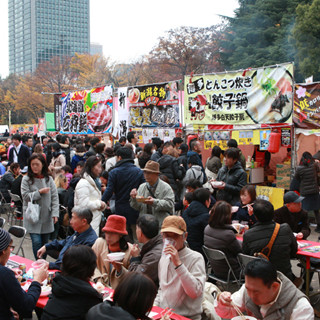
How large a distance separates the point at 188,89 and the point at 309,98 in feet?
9.84

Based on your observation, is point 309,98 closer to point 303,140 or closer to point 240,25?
point 303,140

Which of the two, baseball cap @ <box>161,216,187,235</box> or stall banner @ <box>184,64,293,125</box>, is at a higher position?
stall banner @ <box>184,64,293,125</box>

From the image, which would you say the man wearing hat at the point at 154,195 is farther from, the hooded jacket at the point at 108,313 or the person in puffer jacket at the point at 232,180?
the hooded jacket at the point at 108,313

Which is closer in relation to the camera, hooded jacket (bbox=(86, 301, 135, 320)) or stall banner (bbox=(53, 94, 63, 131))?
hooded jacket (bbox=(86, 301, 135, 320))

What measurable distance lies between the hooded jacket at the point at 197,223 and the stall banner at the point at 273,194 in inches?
154

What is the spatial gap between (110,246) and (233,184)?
302 cm

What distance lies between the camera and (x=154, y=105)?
1037 cm

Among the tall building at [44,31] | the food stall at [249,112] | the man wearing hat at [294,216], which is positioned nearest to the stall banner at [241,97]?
the food stall at [249,112]

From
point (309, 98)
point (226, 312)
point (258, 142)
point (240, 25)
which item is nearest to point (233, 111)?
point (258, 142)

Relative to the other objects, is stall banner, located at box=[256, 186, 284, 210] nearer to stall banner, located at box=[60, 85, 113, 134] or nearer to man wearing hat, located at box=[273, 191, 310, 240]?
man wearing hat, located at box=[273, 191, 310, 240]

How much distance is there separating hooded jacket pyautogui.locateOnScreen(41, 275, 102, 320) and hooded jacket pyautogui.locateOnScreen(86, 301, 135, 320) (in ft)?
1.11

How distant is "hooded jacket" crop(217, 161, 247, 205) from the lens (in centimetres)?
608

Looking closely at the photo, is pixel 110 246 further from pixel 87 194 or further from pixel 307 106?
pixel 307 106

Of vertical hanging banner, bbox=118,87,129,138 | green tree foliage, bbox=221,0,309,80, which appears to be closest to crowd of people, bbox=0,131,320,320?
vertical hanging banner, bbox=118,87,129,138
